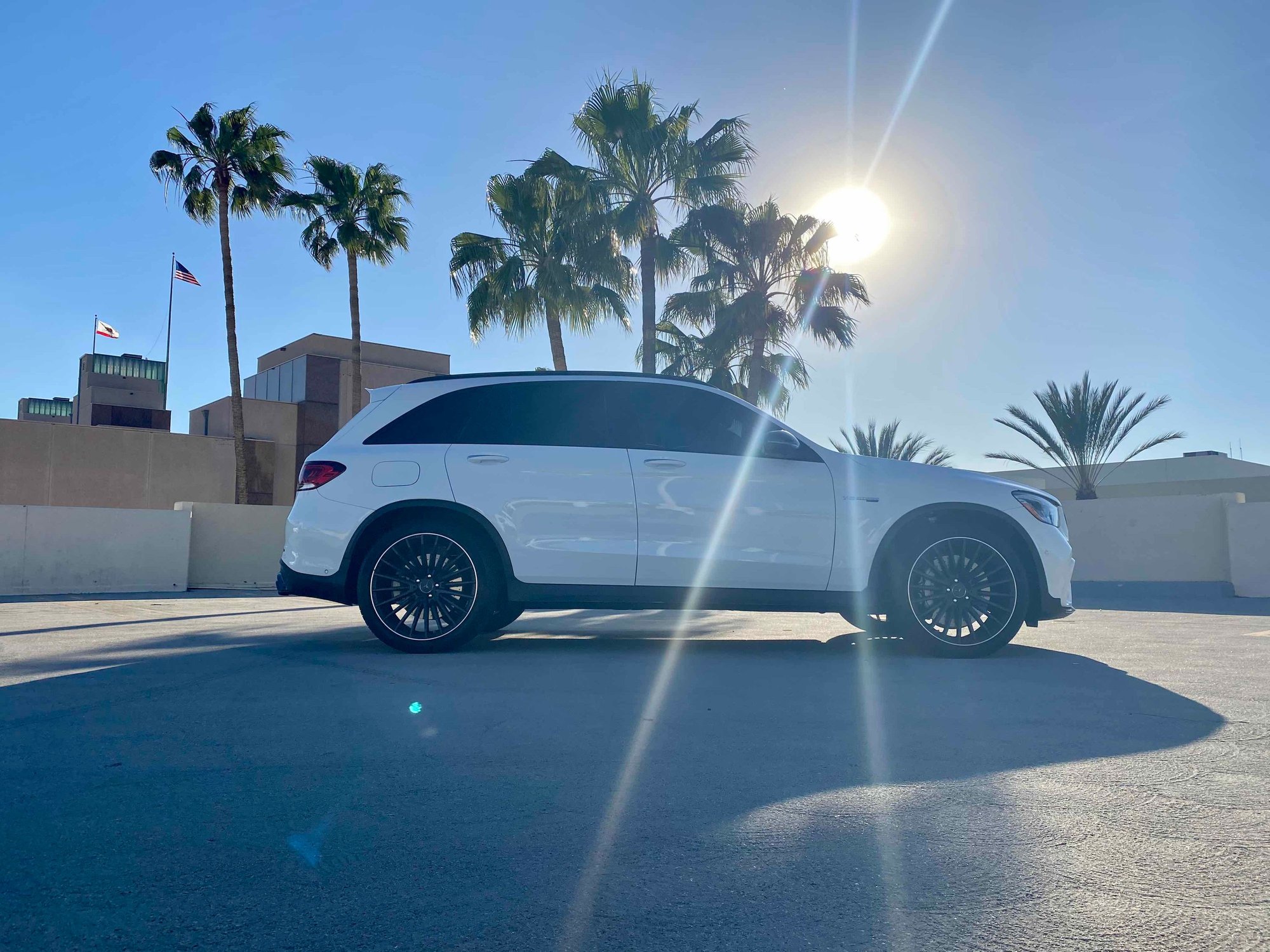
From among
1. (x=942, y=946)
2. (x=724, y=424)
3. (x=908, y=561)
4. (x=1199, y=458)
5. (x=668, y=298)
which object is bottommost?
(x=942, y=946)

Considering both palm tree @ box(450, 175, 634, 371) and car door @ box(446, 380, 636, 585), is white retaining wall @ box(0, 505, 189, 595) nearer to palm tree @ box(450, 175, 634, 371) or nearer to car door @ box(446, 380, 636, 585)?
palm tree @ box(450, 175, 634, 371)

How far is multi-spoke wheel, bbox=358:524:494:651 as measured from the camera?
253 inches

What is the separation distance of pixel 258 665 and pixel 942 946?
188 inches

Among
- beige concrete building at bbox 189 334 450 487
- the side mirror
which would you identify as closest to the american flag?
beige concrete building at bbox 189 334 450 487

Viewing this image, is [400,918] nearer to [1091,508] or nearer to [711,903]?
[711,903]

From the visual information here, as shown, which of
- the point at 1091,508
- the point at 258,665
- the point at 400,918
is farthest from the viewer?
the point at 1091,508

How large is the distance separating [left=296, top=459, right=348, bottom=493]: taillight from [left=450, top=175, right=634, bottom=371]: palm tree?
16058 millimetres

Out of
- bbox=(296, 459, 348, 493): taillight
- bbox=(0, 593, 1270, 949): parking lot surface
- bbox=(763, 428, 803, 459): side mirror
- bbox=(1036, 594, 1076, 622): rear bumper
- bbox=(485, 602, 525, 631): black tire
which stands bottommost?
bbox=(0, 593, 1270, 949): parking lot surface

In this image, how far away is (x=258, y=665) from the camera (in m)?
5.84

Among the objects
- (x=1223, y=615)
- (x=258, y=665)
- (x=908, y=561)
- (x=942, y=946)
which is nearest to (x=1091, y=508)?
(x=1223, y=615)

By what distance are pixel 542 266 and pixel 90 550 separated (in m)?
11.2

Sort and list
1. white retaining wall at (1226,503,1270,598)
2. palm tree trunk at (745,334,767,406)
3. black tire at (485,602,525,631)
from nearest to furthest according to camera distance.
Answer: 1. black tire at (485,602,525,631)
2. white retaining wall at (1226,503,1270,598)
3. palm tree trunk at (745,334,767,406)

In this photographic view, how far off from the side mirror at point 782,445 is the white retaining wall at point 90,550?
14.8 meters

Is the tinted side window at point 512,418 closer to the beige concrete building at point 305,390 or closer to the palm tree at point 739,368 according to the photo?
the palm tree at point 739,368
